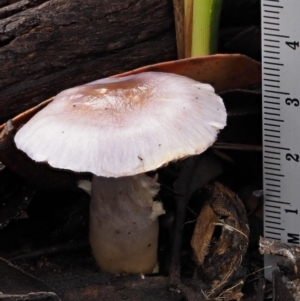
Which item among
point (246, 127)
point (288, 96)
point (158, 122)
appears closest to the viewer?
point (158, 122)

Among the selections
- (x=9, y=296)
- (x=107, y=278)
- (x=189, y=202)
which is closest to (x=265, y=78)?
(x=189, y=202)

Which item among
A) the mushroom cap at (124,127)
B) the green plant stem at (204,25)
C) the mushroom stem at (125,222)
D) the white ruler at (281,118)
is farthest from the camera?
the green plant stem at (204,25)

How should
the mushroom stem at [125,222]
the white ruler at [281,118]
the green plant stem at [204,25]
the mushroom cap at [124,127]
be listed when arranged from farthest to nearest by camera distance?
the green plant stem at [204,25], the white ruler at [281,118], the mushroom stem at [125,222], the mushroom cap at [124,127]

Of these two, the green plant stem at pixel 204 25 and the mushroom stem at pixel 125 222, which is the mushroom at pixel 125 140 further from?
the green plant stem at pixel 204 25

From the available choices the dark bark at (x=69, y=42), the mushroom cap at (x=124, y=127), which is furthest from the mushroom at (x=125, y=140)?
the dark bark at (x=69, y=42)

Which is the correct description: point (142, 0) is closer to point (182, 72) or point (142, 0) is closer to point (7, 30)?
point (182, 72)

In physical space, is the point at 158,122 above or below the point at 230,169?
above

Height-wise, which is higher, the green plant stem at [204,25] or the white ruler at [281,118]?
the green plant stem at [204,25]
